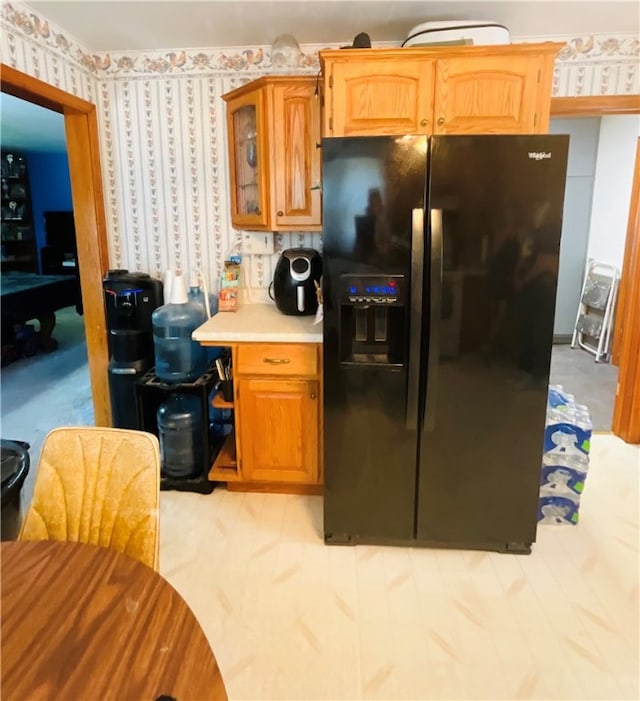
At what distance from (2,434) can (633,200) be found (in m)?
4.66

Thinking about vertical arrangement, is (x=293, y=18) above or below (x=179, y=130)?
above

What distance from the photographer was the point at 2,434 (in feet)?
11.0

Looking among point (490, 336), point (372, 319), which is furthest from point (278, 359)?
point (490, 336)

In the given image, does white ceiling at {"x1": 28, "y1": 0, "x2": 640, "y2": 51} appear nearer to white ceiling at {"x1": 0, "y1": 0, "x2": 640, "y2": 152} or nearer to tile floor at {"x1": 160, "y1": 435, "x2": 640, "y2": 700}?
white ceiling at {"x1": 0, "y1": 0, "x2": 640, "y2": 152}

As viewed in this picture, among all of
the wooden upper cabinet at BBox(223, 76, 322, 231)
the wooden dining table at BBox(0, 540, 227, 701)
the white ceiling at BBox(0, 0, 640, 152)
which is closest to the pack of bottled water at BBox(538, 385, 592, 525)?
the wooden upper cabinet at BBox(223, 76, 322, 231)

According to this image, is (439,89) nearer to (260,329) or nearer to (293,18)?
(293,18)

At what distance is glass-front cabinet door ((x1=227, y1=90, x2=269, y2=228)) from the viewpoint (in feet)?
8.50

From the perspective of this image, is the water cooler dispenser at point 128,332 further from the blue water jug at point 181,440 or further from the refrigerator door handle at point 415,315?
the refrigerator door handle at point 415,315

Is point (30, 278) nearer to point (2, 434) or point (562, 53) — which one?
point (2, 434)

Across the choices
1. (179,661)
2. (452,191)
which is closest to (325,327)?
(452,191)

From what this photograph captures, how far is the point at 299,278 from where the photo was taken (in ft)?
Answer: 8.59

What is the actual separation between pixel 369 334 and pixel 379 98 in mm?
1018

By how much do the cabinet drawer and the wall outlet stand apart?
777 mm

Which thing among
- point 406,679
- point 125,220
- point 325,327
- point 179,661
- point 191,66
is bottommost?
point 406,679
